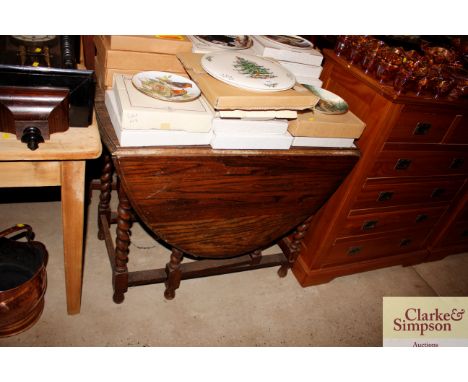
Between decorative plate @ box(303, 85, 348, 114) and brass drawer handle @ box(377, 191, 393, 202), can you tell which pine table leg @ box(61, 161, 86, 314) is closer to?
decorative plate @ box(303, 85, 348, 114)

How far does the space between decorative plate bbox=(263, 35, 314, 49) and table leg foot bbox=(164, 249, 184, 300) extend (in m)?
1.08

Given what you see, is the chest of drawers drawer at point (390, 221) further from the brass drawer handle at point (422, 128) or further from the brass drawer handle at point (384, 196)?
the brass drawer handle at point (422, 128)

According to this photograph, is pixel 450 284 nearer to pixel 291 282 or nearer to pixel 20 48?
pixel 291 282

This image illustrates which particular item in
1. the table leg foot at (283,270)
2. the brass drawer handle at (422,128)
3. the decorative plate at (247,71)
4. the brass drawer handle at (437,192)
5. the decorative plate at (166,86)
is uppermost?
the decorative plate at (247,71)

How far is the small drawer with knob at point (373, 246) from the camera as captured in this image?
203cm

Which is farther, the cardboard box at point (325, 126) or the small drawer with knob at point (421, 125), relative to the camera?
the small drawer with knob at point (421, 125)

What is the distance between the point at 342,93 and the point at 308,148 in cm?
47

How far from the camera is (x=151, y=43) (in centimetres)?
142

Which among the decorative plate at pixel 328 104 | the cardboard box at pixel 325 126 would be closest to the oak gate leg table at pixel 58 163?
the cardboard box at pixel 325 126

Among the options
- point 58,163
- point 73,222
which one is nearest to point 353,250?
point 73,222

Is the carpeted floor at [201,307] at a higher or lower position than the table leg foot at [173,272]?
lower

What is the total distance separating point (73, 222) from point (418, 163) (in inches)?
63.6

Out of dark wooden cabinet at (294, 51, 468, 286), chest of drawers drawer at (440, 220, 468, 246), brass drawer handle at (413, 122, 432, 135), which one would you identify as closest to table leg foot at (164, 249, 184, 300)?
dark wooden cabinet at (294, 51, 468, 286)

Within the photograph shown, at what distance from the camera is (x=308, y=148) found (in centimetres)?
149
